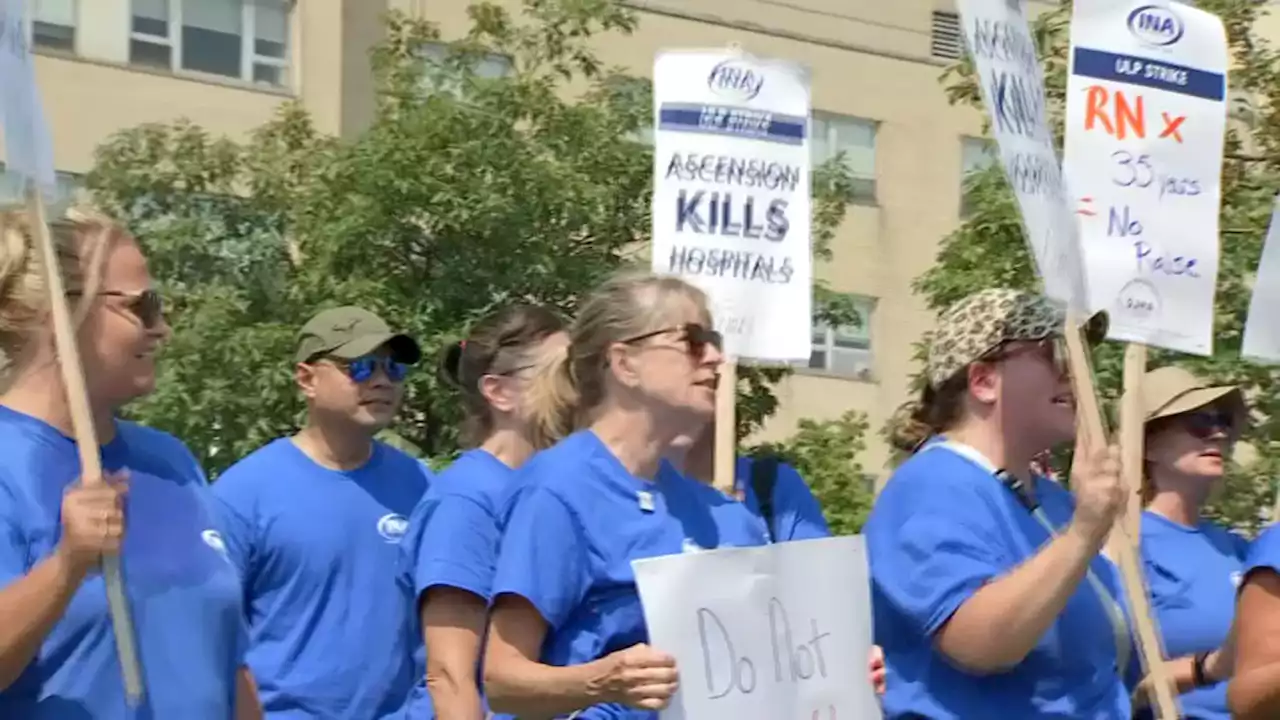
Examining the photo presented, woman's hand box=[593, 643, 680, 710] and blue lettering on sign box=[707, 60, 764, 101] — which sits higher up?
blue lettering on sign box=[707, 60, 764, 101]

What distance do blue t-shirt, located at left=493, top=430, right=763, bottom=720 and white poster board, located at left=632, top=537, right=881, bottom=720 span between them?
204 millimetres

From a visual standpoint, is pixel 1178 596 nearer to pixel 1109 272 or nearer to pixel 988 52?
pixel 1109 272

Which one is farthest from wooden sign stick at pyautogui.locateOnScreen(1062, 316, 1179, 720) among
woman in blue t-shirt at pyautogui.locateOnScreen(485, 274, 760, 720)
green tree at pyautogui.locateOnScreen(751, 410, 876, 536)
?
green tree at pyautogui.locateOnScreen(751, 410, 876, 536)

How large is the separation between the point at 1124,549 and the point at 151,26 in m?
17.7

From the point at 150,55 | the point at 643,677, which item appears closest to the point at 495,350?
the point at 643,677

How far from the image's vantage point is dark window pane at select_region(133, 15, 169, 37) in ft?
66.8

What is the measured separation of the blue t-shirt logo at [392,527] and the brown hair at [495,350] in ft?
0.99

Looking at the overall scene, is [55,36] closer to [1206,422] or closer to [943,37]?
[943,37]

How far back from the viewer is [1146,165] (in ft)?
16.2

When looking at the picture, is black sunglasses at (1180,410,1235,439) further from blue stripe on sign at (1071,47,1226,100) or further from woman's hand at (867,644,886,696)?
woman's hand at (867,644,886,696)

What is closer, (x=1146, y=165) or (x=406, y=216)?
(x=1146, y=165)

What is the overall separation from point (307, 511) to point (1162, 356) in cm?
583

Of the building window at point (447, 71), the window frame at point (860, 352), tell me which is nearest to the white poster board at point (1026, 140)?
the building window at point (447, 71)

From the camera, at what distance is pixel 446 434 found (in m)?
12.6
